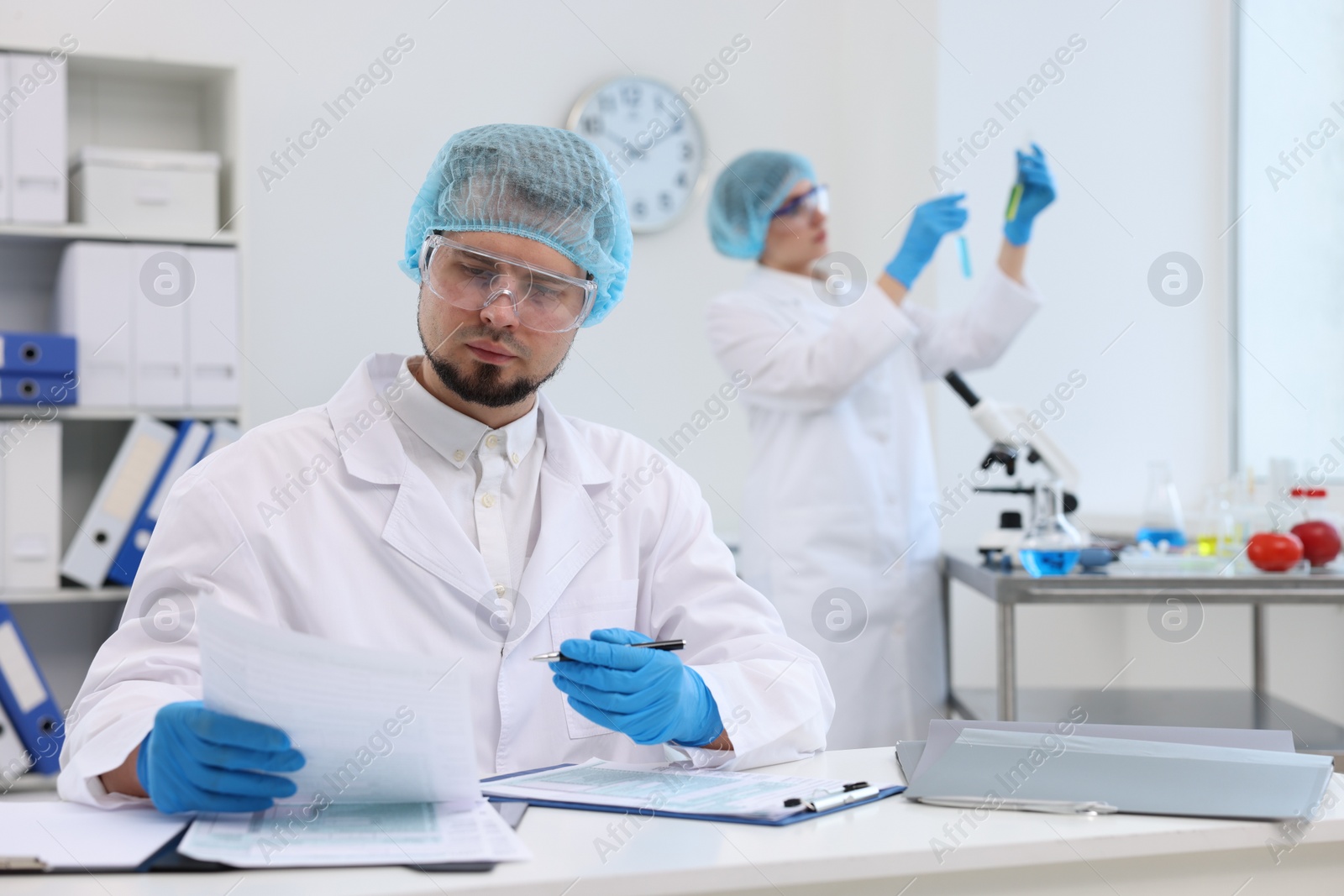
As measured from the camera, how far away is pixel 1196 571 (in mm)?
2072

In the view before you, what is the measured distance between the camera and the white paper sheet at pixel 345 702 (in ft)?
2.52

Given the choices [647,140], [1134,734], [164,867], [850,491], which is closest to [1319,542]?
Result: [850,491]

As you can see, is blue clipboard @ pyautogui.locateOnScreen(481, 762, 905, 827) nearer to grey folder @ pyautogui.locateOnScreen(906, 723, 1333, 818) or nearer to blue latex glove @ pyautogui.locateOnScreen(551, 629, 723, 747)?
grey folder @ pyautogui.locateOnScreen(906, 723, 1333, 818)

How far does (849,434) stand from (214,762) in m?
1.71

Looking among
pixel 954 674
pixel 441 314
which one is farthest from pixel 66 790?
pixel 954 674

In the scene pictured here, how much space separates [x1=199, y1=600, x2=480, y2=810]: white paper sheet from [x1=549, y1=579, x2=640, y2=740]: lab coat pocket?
362mm

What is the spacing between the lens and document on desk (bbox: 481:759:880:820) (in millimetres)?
877

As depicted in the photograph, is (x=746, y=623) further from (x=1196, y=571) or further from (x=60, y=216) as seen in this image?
(x=60, y=216)

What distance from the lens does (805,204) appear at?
242 centimetres

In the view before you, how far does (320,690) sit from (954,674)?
2.40 m

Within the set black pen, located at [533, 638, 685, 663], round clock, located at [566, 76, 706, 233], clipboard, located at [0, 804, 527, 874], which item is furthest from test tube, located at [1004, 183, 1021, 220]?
clipboard, located at [0, 804, 527, 874]

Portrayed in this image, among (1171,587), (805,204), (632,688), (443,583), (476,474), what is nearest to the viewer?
(632,688)

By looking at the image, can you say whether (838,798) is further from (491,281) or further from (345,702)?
(491,281)

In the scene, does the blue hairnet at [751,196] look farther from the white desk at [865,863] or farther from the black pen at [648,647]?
the white desk at [865,863]
